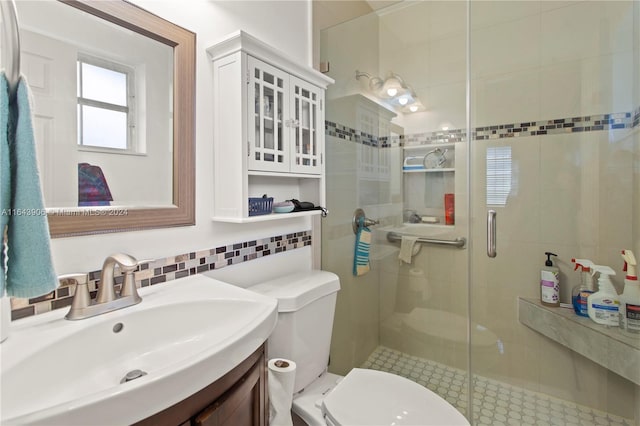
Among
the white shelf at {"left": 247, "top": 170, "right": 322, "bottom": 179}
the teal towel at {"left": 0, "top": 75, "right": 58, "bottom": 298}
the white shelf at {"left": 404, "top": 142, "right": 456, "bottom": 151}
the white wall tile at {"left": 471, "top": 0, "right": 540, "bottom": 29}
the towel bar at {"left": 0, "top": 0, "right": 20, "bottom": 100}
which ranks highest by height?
the white wall tile at {"left": 471, "top": 0, "right": 540, "bottom": 29}

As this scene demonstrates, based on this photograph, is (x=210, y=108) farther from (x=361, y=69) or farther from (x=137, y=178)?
(x=361, y=69)

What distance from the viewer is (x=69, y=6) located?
0.83 metres

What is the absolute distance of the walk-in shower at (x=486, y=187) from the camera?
1.56m

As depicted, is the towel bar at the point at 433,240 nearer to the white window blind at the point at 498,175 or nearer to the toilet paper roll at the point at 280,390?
the white window blind at the point at 498,175

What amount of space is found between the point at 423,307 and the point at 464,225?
1.84ft

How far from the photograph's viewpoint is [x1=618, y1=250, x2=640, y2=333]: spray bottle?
4.58ft

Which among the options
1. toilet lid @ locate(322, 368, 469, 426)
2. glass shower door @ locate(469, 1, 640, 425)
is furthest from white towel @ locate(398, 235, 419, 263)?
toilet lid @ locate(322, 368, 469, 426)

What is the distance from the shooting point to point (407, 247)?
1.96m

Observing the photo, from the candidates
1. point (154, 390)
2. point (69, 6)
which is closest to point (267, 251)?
point (154, 390)

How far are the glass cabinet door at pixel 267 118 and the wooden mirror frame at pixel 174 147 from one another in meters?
0.21

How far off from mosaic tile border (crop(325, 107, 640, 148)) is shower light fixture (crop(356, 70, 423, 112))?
0.61ft

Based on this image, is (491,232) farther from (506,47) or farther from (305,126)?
(305,126)

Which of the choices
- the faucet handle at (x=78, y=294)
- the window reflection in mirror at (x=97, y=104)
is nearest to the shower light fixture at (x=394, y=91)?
the window reflection in mirror at (x=97, y=104)

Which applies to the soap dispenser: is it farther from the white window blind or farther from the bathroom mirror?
the bathroom mirror
